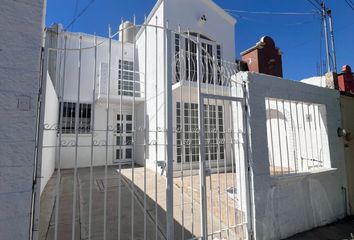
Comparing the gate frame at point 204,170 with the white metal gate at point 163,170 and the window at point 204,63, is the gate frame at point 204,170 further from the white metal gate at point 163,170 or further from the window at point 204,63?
the window at point 204,63

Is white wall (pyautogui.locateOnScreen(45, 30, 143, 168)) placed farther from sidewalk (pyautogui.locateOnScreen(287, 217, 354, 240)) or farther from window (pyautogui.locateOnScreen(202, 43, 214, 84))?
sidewalk (pyautogui.locateOnScreen(287, 217, 354, 240))

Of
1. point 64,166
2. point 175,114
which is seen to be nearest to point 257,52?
point 175,114

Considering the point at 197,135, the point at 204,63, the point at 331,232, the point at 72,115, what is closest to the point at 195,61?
the point at 204,63

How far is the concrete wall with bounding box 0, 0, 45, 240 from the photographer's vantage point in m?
1.76

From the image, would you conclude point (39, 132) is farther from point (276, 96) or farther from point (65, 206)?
point (276, 96)

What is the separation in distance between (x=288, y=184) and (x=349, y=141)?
10.0 ft

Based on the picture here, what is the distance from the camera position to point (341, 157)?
196 inches

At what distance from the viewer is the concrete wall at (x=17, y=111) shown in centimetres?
176

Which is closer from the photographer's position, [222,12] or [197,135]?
[197,135]

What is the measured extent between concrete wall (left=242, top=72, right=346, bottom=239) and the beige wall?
404 mm

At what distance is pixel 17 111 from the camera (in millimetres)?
1825

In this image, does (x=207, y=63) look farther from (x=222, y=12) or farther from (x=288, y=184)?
(x=222, y=12)

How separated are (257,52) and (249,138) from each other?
6.15m

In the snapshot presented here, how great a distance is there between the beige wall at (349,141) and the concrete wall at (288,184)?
1.32 ft
